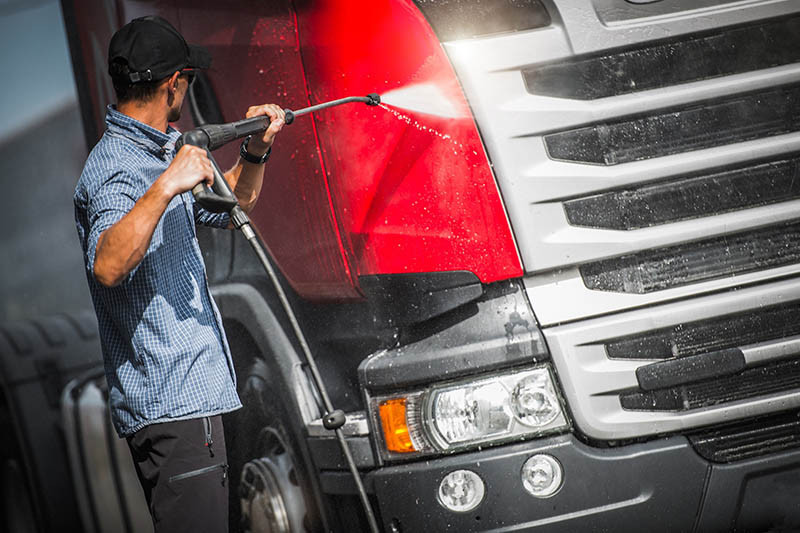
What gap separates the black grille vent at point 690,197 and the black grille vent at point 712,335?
30 centimetres

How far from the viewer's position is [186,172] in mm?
2105

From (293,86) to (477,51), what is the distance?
0.58m

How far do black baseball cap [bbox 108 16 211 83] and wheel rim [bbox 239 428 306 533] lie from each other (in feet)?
4.06

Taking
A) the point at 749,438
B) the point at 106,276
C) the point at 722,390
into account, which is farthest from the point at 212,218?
the point at 749,438

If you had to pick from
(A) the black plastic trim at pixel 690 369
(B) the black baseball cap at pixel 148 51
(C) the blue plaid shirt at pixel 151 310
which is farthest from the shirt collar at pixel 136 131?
(A) the black plastic trim at pixel 690 369

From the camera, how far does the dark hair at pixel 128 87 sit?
7.70ft

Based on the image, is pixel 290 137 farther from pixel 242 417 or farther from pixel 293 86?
pixel 242 417

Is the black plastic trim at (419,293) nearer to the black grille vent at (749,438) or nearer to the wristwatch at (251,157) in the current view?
the wristwatch at (251,157)

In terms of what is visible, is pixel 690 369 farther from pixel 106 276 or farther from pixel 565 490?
pixel 106 276

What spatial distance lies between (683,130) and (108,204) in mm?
1568

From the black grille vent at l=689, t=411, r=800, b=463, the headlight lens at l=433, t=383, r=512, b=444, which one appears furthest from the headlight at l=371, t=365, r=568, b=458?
the black grille vent at l=689, t=411, r=800, b=463

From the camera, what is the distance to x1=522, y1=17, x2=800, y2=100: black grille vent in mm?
2355

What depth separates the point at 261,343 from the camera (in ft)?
9.23

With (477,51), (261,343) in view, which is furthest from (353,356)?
(477,51)
